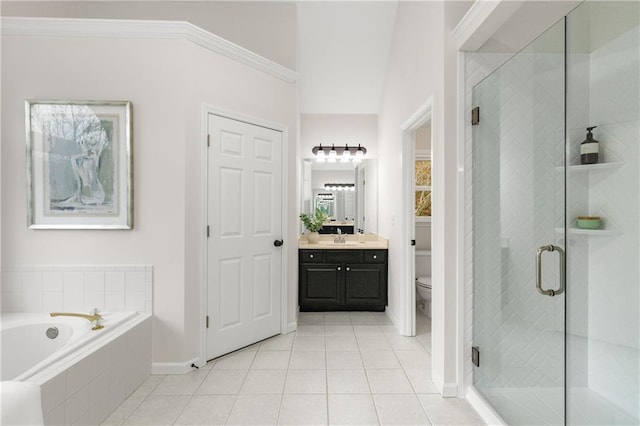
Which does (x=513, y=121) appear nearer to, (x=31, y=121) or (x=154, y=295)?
(x=154, y=295)

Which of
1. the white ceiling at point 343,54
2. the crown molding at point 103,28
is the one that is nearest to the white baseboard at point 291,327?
the crown molding at point 103,28

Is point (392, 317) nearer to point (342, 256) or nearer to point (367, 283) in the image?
point (367, 283)

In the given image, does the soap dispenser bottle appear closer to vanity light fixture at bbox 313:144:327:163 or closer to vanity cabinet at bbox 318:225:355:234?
vanity cabinet at bbox 318:225:355:234

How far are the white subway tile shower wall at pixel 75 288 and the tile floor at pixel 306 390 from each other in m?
0.63

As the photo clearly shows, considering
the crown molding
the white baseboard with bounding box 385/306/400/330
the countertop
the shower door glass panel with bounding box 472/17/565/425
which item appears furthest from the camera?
the countertop

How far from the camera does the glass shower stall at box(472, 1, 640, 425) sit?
1.58m

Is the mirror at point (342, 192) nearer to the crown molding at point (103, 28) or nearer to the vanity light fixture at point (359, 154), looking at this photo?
the vanity light fixture at point (359, 154)

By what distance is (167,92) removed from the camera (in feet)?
7.57

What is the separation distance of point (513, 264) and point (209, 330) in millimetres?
2196

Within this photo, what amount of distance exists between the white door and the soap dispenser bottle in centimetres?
224

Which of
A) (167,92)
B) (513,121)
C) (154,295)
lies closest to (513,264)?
(513,121)

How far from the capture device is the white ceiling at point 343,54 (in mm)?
3322

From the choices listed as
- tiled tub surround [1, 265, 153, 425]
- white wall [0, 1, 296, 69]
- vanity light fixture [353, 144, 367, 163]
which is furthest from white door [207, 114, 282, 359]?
vanity light fixture [353, 144, 367, 163]

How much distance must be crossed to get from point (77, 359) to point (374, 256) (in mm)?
2805
